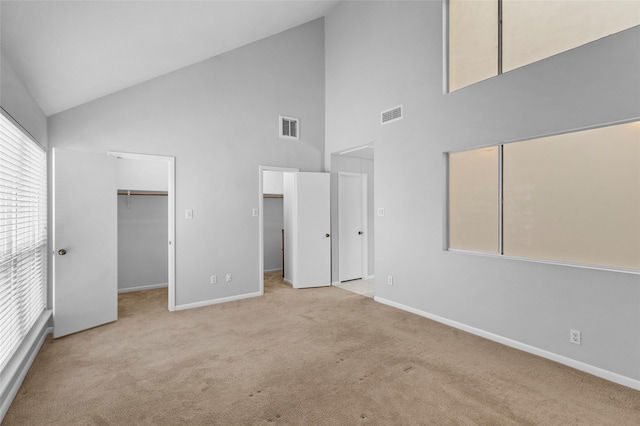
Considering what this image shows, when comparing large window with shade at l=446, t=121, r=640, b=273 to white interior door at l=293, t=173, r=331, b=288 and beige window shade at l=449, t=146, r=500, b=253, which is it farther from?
white interior door at l=293, t=173, r=331, b=288

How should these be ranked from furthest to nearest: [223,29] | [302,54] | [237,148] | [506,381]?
1. [302,54]
2. [237,148]
3. [223,29]
4. [506,381]

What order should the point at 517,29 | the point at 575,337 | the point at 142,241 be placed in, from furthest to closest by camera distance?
the point at 142,241 < the point at 517,29 < the point at 575,337

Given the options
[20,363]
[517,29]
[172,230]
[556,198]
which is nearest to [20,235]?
[20,363]

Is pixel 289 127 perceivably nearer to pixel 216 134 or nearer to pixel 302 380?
pixel 216 134

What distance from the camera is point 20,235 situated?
283 cm

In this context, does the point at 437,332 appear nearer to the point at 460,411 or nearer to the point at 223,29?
the point at 460,411

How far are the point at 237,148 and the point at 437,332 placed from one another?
373 centimetres

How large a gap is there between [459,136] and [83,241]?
4502mm

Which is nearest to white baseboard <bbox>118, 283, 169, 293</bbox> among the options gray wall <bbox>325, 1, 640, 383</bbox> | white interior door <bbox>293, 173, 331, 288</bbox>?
white interior door <bbox>293, 173, 331, 288</bbox>

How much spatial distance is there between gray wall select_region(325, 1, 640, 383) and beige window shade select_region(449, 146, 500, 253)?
13 cm

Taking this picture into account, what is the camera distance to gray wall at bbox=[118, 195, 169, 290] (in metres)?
5.21

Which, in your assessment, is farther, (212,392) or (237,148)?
(237,148)

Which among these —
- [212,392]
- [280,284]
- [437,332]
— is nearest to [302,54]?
[280,284]

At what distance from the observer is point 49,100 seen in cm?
323
